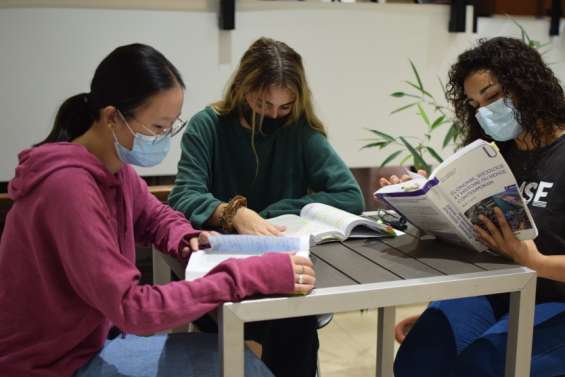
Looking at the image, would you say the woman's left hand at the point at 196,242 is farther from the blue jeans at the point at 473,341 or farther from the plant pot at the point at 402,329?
the plant pot at the point at 402,329

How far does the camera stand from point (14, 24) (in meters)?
2.56

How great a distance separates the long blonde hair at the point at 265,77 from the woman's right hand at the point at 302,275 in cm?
75

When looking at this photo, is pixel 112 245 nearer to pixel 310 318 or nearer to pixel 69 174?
pixel 69 174

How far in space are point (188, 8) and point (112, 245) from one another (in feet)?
6.05

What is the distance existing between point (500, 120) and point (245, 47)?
4.74 ft

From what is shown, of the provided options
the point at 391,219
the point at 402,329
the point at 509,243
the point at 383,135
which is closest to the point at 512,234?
the point at 509,243

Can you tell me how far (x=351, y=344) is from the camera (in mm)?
2801

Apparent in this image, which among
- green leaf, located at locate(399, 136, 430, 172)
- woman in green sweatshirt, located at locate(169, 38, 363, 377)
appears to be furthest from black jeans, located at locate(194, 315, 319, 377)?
green leaf, located at locate(399, 136, 430, 172)

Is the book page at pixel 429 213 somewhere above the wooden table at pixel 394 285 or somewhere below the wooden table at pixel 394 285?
above

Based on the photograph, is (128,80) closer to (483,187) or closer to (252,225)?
(252,225)

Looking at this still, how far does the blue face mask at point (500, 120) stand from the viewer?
1.68 m

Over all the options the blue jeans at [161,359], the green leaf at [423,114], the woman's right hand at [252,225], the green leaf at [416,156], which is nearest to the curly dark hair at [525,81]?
the woman's right hand at [252,225]

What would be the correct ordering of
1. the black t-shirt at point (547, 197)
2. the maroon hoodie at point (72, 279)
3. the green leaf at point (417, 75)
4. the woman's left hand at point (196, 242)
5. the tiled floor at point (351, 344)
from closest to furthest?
1. the maroon hoodie at point (72, 279)
2. the woman's left hand at point (196, 242)
3. the black t-shirt at point (547, 197)
4. the tiled floor at point (351, 344)
5. the green leaf at point (417, 75)

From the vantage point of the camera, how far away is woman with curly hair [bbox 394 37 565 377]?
59.1 inches
